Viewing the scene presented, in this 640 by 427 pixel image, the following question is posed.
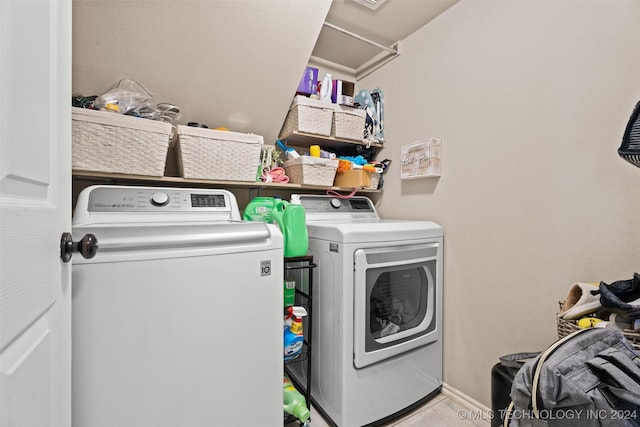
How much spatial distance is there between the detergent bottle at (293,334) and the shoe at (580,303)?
1.05m

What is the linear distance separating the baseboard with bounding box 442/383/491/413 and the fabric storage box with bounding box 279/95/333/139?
1787mm

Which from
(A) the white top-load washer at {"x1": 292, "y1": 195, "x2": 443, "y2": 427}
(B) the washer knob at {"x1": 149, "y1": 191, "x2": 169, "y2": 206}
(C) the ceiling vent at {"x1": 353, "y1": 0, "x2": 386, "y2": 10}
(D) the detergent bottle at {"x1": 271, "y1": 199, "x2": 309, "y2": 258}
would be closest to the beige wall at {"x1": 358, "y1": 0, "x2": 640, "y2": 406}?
(A) the white top-load washer at {"x1": 292, "y1": 195, "x2": 443, "y2": 427}

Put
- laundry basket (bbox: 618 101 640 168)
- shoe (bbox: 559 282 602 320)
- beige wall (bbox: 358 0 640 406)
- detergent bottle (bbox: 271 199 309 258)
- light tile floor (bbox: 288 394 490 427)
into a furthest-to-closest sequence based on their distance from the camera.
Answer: light tile floor (bbox: 288 394 490 427) → detergent bottle (bbox: 271 199 309 258) → beige wall (bbox: 358 0 640 406) → shoe (bbox: 559 282 602 320) → laundry basket (bbox: 618 101 640 168)

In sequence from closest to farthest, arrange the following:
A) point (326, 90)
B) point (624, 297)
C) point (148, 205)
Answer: point (624, 297)
point (148, 205)
point (326, 90)

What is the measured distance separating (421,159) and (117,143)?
1.70 m

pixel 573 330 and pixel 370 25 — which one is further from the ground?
pixel 370 25

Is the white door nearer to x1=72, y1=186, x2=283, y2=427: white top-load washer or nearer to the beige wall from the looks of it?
x1=72, y1=186, x2=283, y2=427: white top-load washer

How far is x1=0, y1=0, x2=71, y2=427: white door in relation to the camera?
1.30 feet

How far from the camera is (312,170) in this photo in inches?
74.6

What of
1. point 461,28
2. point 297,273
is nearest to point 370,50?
point 461,28

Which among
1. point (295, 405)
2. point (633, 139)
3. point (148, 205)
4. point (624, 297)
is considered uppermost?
point (633, 139)

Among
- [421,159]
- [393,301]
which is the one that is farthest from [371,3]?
[393,301]

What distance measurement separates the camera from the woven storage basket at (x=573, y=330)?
2.86ft

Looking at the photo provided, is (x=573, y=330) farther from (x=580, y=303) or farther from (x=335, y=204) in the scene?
(x=335, y=204)
